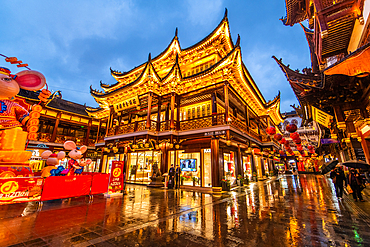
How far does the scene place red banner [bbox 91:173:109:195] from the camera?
816 centimetres

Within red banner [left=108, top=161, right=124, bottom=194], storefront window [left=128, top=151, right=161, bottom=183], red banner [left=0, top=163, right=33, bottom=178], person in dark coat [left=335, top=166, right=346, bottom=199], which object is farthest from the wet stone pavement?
storefront window [left=128, top=151, right=161, bottom=183]

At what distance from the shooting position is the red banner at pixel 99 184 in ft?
26.8

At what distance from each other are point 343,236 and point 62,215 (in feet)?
26.8

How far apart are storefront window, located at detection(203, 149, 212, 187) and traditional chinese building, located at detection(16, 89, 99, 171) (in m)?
15.6

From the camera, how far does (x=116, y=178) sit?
8992mm

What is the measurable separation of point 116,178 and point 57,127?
21.0 meters

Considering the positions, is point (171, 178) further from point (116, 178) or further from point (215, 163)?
point (116, 178)

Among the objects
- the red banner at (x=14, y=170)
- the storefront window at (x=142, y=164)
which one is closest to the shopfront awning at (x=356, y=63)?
the red banner at (x=14, y=170)

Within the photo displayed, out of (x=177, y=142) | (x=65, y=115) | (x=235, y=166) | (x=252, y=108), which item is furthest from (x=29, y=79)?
(x=65, y=115)

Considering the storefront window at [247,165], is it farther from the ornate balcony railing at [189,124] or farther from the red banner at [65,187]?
the red banner at [65,187]

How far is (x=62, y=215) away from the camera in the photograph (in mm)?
5270

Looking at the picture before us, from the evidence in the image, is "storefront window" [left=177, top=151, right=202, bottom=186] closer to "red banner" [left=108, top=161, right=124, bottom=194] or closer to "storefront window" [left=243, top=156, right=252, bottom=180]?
"red banner" [left=108, top=161, right=124, bottom=194]

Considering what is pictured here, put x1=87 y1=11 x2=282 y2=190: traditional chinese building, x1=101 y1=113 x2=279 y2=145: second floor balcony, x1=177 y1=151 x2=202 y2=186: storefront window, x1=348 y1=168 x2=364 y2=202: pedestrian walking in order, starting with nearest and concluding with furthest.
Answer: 1. x1=348 y1=168 x2=364 y2=202: pedestrian walking
2. x1=101 y1=113 x2=279 y2=145: second floor balcony
3. x1=87 y1=11 x2=282 y2=190: traditional chinese building
4. x1=177 y1=151 x2=202 y2=186: storefront window

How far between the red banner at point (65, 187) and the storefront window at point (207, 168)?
25.6 ft
